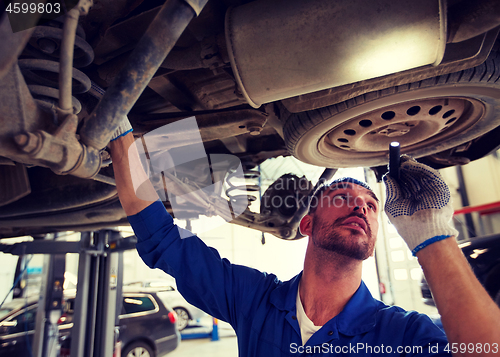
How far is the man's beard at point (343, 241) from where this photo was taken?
115 centimetres

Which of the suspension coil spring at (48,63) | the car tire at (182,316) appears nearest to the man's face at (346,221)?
the suspension coil spring at (48,63)

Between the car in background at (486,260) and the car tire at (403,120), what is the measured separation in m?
1.56

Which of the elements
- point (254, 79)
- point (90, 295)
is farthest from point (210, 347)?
point (254, 79)

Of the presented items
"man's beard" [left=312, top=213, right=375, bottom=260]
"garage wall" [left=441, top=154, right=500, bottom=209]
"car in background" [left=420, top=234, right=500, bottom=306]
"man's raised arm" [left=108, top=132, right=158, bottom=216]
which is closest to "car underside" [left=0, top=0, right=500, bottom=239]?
"man's raised arm" [left=108, top=132, right=158, bottom=216]

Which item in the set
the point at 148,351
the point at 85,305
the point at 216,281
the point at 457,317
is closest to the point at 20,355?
the point at 148,351

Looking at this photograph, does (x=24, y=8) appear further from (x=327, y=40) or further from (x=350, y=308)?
(x=350, y=308)

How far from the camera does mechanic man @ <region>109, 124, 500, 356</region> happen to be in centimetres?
85

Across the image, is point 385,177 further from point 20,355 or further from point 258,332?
point 20,355

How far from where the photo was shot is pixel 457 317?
0.75m

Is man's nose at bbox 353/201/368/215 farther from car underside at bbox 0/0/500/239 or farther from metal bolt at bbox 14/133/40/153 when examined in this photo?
metal bolt at bbox 14/133/40/153

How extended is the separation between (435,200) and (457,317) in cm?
37

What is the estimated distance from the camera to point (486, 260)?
2.72 m

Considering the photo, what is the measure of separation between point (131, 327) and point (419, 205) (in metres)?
4.56

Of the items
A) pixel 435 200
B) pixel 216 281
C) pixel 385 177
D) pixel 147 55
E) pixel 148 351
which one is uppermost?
pixel 147 55
